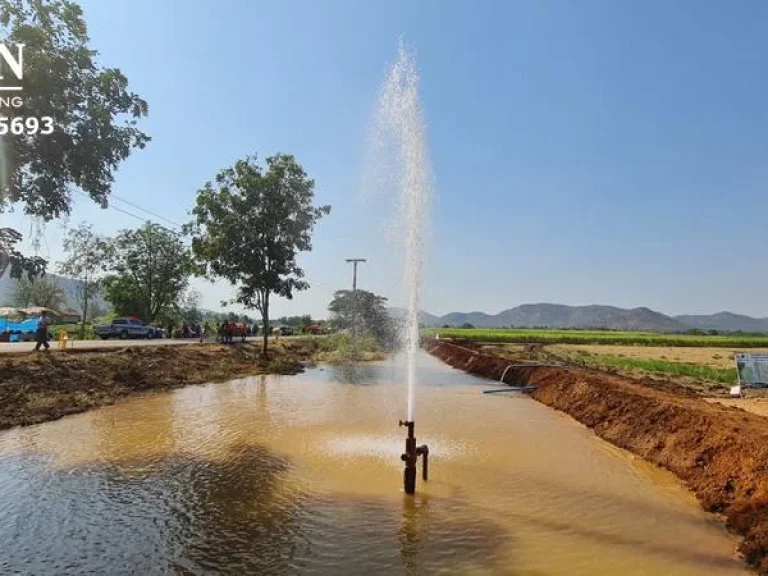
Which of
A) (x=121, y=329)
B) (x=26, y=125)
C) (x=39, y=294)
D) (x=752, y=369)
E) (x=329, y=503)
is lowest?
(x=329, y=503)

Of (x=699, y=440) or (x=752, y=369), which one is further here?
(x=752, y=369)

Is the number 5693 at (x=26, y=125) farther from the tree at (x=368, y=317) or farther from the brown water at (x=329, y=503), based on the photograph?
the tree at (x=368, y=317)

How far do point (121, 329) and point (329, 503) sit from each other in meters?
44.3

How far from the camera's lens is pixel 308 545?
720cm

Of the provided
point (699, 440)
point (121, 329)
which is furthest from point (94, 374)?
point (121, 329)

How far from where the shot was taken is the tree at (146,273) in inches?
2537

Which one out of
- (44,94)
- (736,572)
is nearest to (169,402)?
(44,94)

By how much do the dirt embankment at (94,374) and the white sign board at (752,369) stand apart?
24076 mm

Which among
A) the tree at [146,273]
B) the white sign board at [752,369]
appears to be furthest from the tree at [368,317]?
the white sign board at [752,369]

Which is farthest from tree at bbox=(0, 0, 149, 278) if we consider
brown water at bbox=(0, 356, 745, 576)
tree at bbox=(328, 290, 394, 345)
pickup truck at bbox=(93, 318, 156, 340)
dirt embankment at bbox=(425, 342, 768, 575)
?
tree at bbox=(328, 290, 394, 345)

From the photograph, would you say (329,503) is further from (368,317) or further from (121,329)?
(368,317)

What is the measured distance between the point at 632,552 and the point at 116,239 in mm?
69176

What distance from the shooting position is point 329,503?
898 cm

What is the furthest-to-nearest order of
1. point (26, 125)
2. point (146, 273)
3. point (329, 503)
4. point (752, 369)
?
1. point (146, 273)
2. point (752, 369)
3. point (26, 125)
4. point (329, 503)
